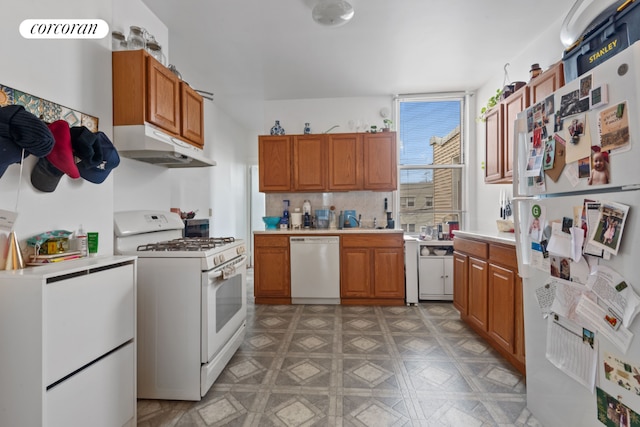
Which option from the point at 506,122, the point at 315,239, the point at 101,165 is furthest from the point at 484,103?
the point at 101,165

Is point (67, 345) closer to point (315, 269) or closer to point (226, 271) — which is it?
point (226, 271)

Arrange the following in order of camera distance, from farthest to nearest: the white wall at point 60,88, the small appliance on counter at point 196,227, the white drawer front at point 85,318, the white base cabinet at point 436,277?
the white base cabinet at point 436,277 < the small appliance on counter at point 196,227 < the white wall at point 60,88 < the white drawer front at point 85,318

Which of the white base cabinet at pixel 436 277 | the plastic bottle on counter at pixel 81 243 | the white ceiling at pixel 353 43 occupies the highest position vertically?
the white ceiling at pixel 353 43

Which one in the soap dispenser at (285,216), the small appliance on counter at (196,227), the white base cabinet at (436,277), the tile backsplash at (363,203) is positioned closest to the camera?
the small appliance on counter at (196,227)

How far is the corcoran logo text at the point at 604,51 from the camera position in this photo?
1181 mm

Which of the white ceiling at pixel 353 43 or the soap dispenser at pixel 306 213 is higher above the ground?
the white ceiling at pixel 353 43

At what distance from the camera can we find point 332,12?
2312 mm

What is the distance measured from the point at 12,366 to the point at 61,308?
0.23 m

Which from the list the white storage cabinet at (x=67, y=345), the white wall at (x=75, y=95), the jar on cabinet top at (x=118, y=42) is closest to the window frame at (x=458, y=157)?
the white wall at (x=75, y=95)

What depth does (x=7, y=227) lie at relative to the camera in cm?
122

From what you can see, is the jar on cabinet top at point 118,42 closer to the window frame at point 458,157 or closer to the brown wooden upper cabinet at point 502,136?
the brown wooden upper cabinet at point 502,136

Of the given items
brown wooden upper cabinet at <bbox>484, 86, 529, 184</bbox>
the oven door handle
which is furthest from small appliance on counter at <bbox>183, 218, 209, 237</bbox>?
brown wooden upper cabinet at <bbox>484, 86, 529, 184</bbox>

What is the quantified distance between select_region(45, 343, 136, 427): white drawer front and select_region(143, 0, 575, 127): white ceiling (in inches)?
103

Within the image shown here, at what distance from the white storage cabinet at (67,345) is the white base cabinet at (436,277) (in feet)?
10.5
